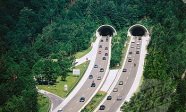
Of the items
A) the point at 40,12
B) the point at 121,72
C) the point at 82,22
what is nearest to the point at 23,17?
the point at 40,12

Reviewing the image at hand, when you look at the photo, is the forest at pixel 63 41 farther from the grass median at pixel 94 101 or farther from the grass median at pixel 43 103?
the grass median at pixel 94 101

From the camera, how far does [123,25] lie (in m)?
191

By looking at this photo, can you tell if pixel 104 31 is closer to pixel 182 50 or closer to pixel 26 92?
pixel 182 50

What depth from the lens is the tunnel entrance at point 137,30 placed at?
179675 millimetres

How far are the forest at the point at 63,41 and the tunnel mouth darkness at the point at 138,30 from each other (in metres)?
5.67

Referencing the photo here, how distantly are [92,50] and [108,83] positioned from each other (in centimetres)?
3992

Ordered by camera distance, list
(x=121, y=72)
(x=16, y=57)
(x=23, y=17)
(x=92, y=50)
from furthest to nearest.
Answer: (x=23, y=17)
(x=92, y=50)
(x=16, y=57)
(x=121, y=72)

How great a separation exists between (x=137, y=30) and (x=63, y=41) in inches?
1861

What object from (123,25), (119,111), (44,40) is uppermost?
(123,25)

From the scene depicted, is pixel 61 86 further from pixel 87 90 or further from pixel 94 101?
pixel 94 101

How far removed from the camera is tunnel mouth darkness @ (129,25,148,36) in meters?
180

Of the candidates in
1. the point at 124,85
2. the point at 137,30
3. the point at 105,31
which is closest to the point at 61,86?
the point at 124,85

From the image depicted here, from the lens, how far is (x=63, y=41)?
540ft

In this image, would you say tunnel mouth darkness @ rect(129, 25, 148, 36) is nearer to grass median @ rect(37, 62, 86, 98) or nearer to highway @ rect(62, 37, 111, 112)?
highway @ rect(62, 37, 111, 112)
